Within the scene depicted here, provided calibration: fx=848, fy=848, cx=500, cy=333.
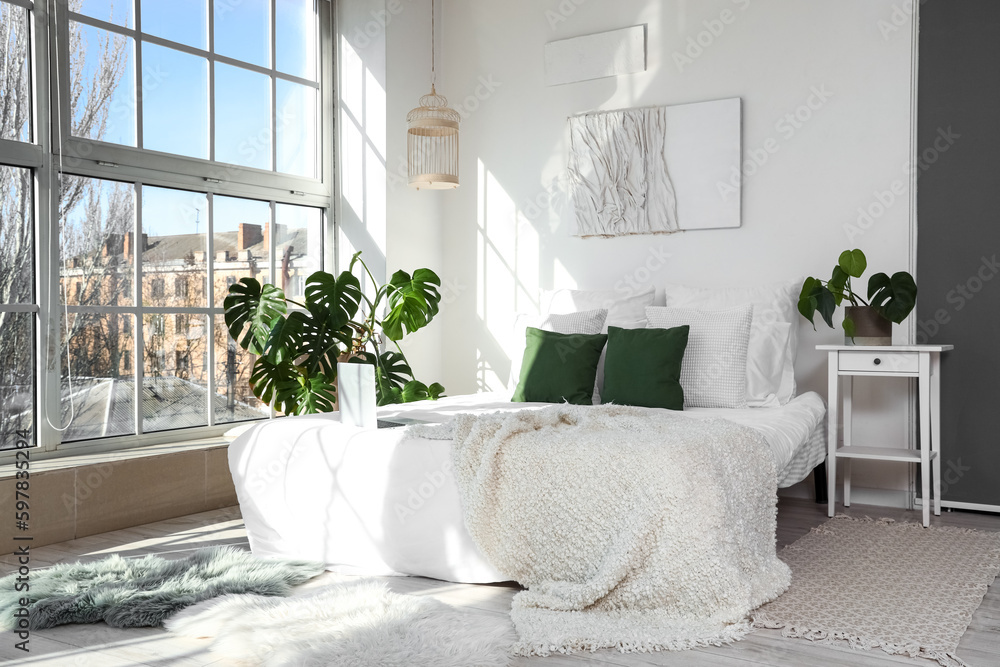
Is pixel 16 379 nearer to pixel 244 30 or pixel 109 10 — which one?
pixel 109 10

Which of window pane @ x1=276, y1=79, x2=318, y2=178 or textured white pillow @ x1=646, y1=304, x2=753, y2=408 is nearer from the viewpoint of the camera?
textured white pillow @ x1=646, y1=304, x2=753, y2=408

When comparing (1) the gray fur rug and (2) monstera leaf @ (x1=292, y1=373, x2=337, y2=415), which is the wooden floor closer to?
(1) the gray fur rug

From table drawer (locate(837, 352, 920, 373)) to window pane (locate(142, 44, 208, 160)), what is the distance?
3268 millimetres

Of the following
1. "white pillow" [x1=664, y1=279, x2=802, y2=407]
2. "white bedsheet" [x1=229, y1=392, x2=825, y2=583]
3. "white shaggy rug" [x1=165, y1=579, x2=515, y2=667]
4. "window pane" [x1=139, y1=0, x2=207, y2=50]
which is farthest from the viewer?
"window pane" [x1=139, y1=0, x2=207, y2=50]

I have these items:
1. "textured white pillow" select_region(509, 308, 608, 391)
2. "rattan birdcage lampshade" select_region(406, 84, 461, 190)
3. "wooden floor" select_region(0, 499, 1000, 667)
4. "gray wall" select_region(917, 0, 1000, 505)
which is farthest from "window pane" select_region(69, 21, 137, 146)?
"gray wall" select_region(917, 0, 1000, 505)

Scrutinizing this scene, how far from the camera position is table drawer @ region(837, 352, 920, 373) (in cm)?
360

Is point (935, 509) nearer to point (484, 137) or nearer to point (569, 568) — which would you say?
point (569, 568)

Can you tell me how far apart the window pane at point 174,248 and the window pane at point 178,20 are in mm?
703

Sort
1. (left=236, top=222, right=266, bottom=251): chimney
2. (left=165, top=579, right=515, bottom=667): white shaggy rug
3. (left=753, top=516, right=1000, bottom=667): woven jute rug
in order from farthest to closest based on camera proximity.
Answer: (left=236, top=222, right=266, bottom=251): chimney
(left=753, top=516, right=1000, bottom=667): woven jute rug
(left=165, top=579, right=515, bottom=667): white shaggy rug

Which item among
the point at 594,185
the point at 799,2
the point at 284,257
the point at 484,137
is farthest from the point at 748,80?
the point at 284,257

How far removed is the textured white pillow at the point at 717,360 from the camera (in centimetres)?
373

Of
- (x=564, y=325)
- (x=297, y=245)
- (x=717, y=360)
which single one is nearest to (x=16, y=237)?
(x=297, y=245)

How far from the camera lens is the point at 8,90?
3.55 metres

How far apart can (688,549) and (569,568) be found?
1.24 ft
